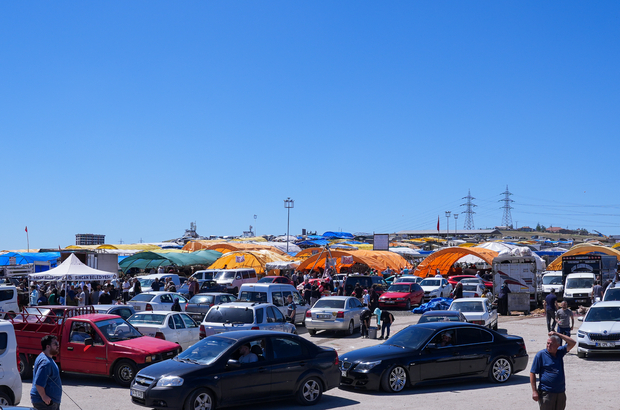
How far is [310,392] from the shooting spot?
37.2ft

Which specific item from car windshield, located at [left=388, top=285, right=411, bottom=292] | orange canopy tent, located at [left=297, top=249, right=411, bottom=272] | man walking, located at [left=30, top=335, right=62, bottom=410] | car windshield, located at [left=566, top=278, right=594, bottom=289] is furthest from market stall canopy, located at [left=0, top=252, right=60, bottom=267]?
man walking, located at [left=30, top=335, right=62, bottom=410]

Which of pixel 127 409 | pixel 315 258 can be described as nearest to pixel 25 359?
pixel 127 409

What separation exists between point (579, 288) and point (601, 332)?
17.7m

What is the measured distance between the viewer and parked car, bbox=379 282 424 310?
31.4 m

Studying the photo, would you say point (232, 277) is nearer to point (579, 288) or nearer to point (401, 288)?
point (401, 288)

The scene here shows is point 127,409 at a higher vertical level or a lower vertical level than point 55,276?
lower

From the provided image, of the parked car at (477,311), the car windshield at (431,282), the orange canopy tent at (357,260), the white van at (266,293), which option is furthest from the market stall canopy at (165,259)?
the parked car at (477,311)

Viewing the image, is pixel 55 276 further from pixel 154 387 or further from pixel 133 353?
pixel 154 387

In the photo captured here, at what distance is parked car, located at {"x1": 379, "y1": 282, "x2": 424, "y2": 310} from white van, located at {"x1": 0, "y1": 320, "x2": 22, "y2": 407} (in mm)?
23633

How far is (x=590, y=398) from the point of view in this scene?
11688 mm

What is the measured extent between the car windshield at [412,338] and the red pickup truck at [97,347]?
16.0 feet

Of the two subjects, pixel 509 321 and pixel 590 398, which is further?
pixel 509 321

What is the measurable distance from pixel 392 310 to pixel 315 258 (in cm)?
1444

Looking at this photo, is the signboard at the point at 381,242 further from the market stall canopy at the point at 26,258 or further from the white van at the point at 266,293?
the white van at the point at 266,293
